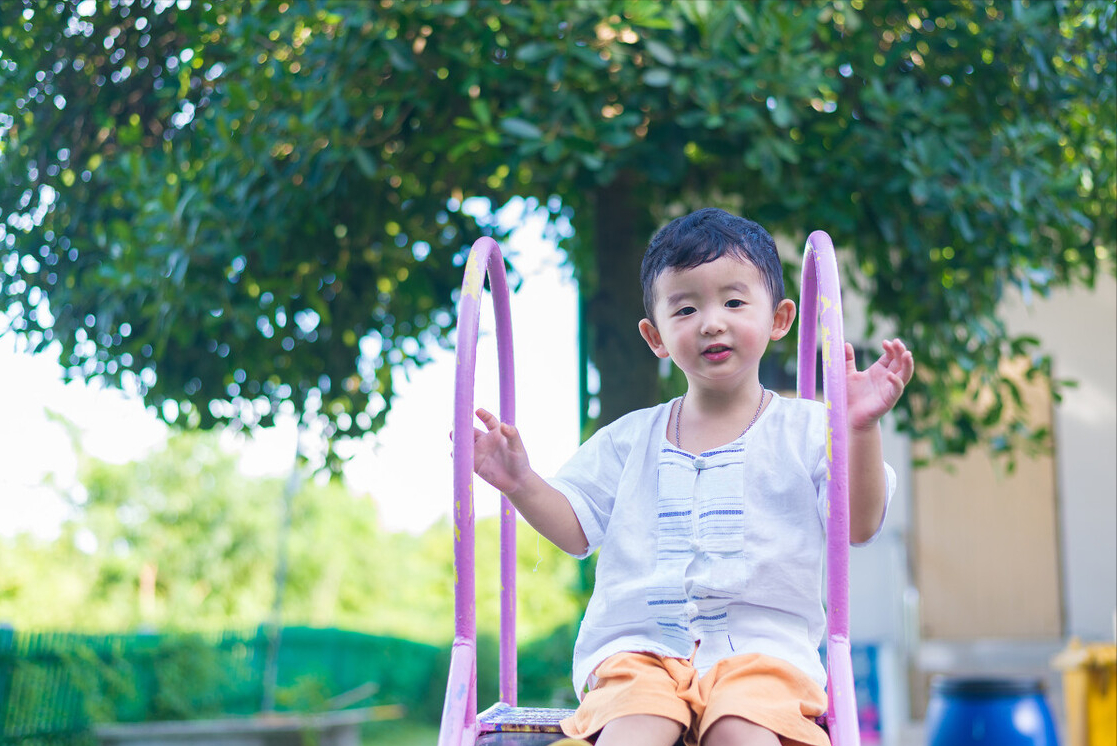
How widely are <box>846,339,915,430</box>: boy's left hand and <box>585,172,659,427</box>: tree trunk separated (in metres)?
1.57

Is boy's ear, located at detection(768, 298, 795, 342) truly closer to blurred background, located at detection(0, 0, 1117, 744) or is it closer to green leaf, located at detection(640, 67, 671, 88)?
blurred background, located at detection(0, 0, 1117, 744)

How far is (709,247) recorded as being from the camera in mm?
1343

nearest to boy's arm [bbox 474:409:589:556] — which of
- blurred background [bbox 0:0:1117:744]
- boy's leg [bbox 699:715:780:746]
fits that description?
blurred background [bbox 0:0:1117:744]

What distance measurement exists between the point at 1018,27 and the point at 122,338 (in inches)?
101

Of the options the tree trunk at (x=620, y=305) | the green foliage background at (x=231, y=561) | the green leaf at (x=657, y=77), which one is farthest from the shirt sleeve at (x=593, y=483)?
the green foliage background at (x=231, y=561)

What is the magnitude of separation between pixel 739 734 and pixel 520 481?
1.46 ft

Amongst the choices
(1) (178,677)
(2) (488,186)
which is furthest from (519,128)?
(1) (178,677)

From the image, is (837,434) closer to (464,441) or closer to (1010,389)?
(464,441)

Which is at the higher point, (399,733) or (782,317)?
(782,317)

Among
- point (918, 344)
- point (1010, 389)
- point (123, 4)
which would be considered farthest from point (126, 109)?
point (1010, 389)

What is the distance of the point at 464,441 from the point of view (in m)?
1.30

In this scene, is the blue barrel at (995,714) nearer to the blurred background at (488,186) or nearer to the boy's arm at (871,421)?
the blurred background at (488,186)

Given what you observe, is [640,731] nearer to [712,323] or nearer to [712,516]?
[712,516]

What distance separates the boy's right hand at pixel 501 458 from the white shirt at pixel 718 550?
0.09 meters
